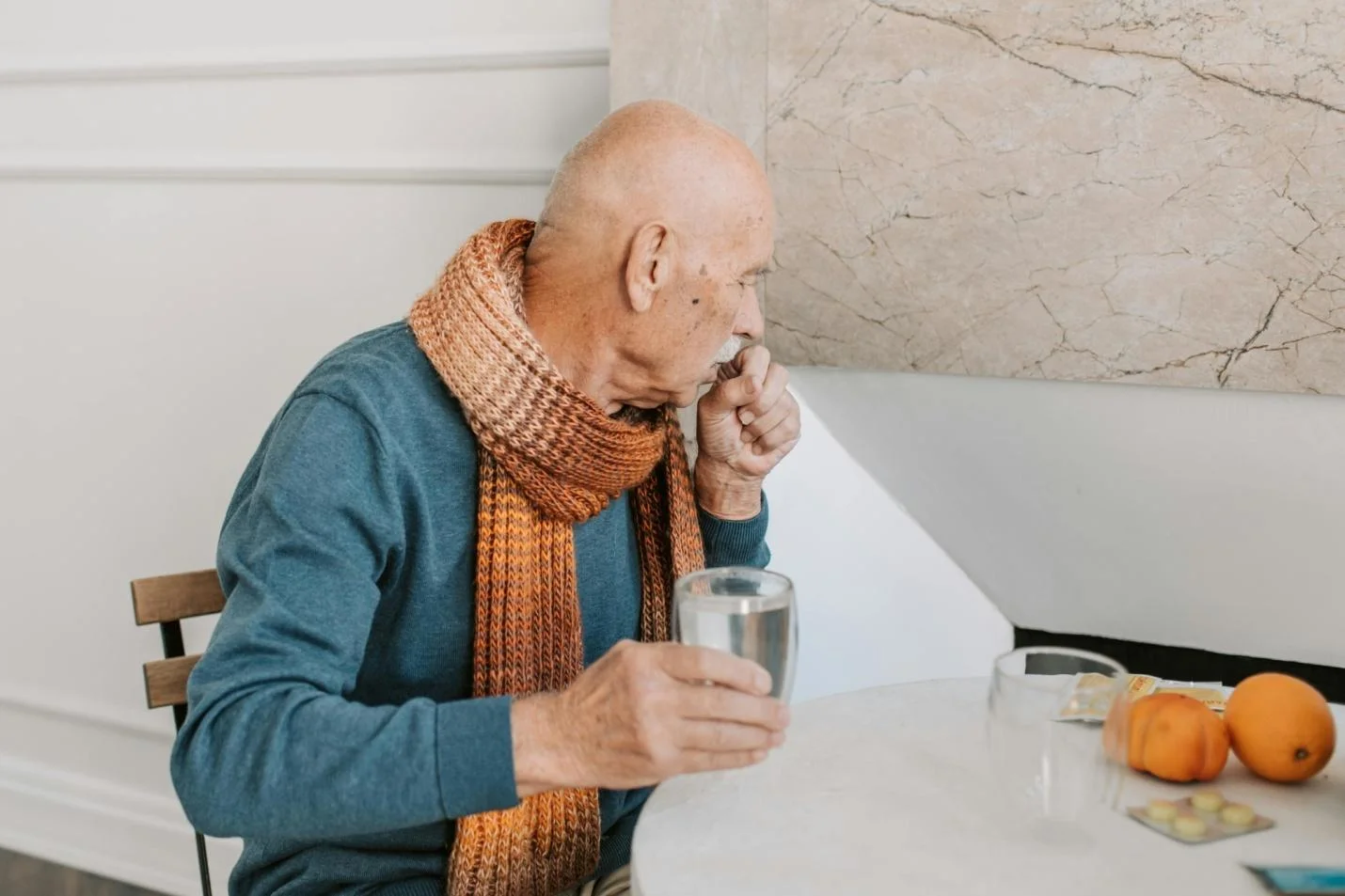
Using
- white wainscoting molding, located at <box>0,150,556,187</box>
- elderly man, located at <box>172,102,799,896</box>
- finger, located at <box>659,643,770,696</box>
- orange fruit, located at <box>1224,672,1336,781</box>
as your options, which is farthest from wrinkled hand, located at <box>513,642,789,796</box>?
white wainscoting molding, located at <box>0,150,556,187</box>

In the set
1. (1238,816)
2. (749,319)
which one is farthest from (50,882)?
(1238,816)

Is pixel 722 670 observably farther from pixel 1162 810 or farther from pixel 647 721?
pixel 1162 810

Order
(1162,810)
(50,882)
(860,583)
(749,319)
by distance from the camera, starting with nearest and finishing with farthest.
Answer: (1162,810) < (749,319) < (860,583) < (50,882)

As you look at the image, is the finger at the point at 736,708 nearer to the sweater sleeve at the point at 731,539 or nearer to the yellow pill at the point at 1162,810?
the yellow pill at the point at 1162,810

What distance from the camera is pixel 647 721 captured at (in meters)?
1.11

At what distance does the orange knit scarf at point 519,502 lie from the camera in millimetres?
1454

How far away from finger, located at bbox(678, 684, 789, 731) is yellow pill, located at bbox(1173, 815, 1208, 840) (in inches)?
12.9

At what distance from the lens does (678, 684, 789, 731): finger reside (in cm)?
108

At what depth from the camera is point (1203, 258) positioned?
5.62ft

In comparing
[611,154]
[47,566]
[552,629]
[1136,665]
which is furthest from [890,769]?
[47,566]

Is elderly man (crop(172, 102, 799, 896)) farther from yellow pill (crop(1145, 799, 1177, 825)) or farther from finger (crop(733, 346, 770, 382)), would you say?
yellow pill (crop(1145, 799, 1177, 825))

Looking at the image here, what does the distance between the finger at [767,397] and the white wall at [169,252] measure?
2.06 ft

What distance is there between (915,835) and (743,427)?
713 millimetres

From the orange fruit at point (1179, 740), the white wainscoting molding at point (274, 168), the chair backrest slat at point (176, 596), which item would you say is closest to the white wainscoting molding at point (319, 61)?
the white wainscoting molding at point (274, 168)
